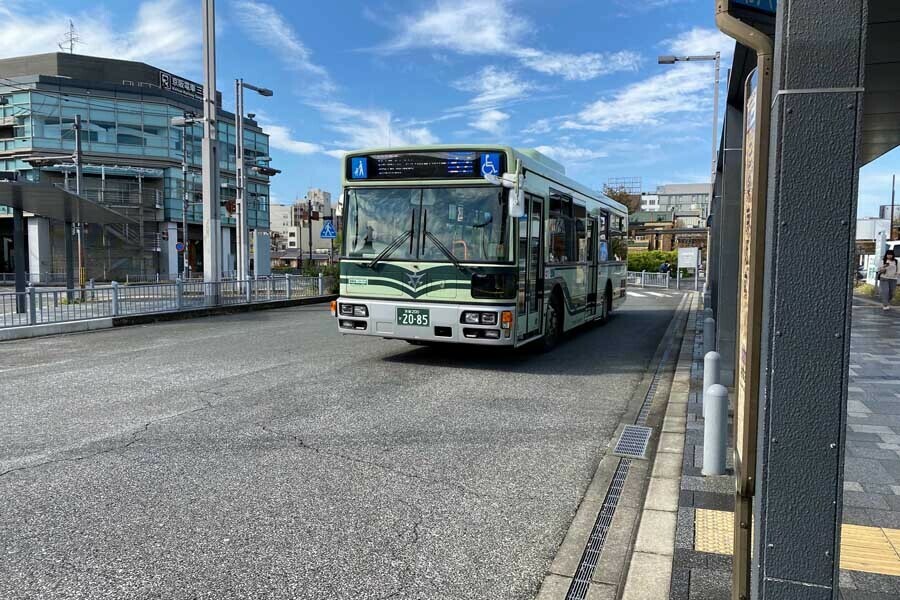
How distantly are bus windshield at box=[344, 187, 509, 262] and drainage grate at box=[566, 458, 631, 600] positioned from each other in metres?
4.26

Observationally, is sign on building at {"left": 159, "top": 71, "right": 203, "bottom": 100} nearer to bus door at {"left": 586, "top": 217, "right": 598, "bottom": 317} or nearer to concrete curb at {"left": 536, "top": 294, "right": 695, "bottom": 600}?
bus door at {"left": 586, "top": 217, "right": 598, "bottom": 317}

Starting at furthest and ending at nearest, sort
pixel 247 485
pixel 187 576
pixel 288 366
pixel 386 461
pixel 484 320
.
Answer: pixel 288 366 < pixel 484 320 < pixel 386 461 < pixel 247 485 < pixel 187 576

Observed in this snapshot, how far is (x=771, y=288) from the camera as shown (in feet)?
6.74

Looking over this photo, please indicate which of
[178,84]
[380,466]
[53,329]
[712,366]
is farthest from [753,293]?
[178,84]

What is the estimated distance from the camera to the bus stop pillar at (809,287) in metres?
1.94

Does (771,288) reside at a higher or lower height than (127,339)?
higher

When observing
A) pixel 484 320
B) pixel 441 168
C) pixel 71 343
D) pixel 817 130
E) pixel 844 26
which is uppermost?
pixel 441 168

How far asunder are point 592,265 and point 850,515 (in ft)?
32.6

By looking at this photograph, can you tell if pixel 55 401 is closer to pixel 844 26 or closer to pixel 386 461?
pixel 386 461

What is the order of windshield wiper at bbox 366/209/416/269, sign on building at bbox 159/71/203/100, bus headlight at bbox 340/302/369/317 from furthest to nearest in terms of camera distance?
sign on building at bbox 159/71/203/100
bus headlight at bbox 340/302/369/317
windshield wiper at bbox 366/209/416/269

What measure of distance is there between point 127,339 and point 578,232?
919 centimetres

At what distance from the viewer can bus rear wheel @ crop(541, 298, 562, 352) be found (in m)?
10.6

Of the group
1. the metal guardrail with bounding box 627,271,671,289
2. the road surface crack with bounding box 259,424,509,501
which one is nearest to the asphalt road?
the road surface crack with bounding box 259,424,509,501

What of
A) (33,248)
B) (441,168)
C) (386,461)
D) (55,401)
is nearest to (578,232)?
(441,168)
